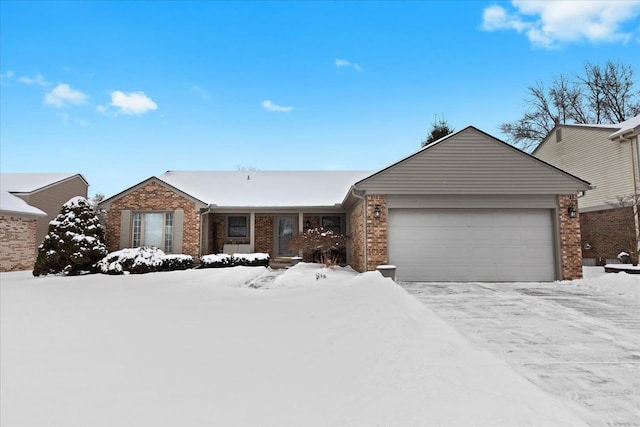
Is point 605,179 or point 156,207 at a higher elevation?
point 605,179

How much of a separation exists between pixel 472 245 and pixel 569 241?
302cm

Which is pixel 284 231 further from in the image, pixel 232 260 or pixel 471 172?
pixel 471 172

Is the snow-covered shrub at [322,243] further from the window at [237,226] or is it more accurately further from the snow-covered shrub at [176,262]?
the snow-covered shrub at [176,262]

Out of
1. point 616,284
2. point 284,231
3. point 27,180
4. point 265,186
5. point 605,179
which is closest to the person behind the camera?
point 616,284

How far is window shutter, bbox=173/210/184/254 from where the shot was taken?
45.5 feet

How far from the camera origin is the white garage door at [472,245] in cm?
1005

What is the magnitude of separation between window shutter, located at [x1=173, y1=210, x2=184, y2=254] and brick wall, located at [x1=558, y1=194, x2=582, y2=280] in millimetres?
14257

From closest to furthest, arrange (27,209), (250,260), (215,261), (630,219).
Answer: (630,219) → (215,261) → (250,260) → (27,209)

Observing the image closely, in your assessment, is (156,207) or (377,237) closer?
(377,237)

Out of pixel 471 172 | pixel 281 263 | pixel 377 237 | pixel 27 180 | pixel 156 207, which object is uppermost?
pixel 27 180

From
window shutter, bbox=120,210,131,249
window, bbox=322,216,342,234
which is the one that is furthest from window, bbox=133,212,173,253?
window, bbox=322,216,342,234

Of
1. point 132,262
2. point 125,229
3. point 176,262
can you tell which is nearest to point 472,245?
point 176,262

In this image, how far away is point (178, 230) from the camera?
1398 cm

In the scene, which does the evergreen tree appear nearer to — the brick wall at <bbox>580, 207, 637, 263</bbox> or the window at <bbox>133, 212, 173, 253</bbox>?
the brick wall at <bbox>580, 207, 637, 263</bbox>
